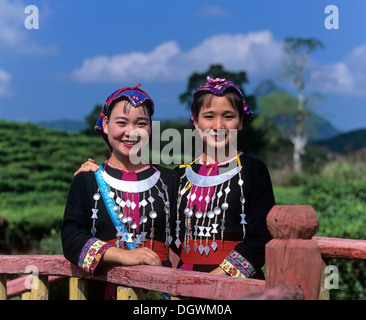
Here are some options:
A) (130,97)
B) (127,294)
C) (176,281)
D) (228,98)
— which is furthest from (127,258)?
(228,98)

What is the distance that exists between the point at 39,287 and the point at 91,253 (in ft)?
2.01

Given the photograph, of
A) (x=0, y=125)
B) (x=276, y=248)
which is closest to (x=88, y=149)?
(x=0, y=125)

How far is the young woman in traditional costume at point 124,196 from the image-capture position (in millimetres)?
2547

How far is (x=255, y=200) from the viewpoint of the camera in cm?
264

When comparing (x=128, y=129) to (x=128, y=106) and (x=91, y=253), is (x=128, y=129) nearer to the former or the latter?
(x=128, y=106)

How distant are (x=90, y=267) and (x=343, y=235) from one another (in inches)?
164

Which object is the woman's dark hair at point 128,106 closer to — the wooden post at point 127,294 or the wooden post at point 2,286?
the wooden post at point 127,294

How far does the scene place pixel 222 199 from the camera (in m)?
2.69

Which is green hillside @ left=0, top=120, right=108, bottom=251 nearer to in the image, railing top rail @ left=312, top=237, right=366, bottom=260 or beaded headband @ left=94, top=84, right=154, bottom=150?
beaded headband @ left=94, top=84, right=154, bottom=150

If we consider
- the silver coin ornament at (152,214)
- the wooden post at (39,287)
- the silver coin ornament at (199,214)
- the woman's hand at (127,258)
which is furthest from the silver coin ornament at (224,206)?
the wooden post at (39,287)

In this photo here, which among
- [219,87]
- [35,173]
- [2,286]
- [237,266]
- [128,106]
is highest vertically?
[219,87]

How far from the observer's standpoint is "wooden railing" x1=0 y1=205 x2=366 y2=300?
6.16ft

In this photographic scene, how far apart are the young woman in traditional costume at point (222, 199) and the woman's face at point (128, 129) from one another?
8.4 inches
